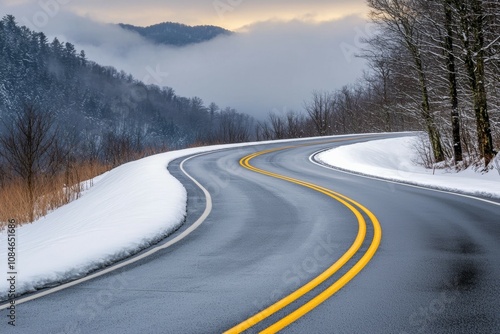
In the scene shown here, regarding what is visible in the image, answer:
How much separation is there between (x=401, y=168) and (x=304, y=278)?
26.7 m

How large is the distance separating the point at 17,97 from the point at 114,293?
20470 cm

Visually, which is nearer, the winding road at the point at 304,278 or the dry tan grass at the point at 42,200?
the winding road at the point at 304,278

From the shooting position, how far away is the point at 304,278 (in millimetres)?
5848

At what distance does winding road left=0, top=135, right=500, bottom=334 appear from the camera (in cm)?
443

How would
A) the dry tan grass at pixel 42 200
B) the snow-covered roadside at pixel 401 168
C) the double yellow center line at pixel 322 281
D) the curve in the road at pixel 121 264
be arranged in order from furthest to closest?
the dry tan grass at pixel 42 200 < the snow-covered roadside at pixel 401 168 < the curve in the road at pixel 121 264 < the double yellow center line at pixel 322 281

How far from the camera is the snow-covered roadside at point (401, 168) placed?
1584 centimetres

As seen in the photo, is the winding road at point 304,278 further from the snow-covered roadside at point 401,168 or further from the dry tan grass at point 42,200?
the dry tan grass at point 42,200

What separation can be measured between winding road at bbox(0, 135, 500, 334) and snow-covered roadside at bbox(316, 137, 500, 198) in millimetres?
4203

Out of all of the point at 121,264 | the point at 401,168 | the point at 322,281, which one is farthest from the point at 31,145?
the point at 322,281

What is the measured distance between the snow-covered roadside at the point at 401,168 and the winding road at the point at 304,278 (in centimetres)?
420

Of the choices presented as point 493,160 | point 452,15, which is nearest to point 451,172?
point 493,160

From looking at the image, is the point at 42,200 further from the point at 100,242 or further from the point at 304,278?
the point at 304,278

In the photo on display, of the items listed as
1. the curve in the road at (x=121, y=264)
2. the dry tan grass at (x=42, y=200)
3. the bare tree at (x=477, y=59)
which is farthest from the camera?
the bare tree at (x=477, y=59)

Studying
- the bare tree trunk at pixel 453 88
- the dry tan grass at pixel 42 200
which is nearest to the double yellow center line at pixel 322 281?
the dry tan grass at pixel 42 200
